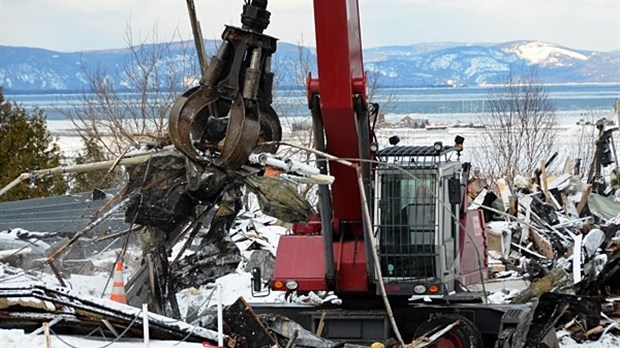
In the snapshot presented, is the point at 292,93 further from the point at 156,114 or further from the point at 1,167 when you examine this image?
the point at 1,167

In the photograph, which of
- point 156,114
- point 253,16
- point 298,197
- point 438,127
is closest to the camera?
point 253,16

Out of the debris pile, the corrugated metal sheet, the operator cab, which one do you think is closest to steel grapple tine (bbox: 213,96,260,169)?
the operator cab

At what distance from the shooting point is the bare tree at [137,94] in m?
33.9

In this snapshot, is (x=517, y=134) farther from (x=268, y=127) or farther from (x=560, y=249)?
(x=268, y=127)

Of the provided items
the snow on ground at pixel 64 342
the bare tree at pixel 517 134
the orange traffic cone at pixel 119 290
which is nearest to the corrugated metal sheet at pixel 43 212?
the orange traffic cone at pixel 119 290

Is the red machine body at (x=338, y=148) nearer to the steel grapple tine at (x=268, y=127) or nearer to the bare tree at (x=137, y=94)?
the steel grapple tine at (x=268, y=127)

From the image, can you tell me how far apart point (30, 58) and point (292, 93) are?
6008 inches

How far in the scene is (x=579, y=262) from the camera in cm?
1673

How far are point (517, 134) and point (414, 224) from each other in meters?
33.6

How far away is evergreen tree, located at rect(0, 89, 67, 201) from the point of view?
27828 mm

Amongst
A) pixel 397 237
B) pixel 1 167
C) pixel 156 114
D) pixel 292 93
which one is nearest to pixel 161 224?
pixel 397 237

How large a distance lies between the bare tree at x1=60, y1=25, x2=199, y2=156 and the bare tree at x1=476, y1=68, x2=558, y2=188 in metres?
11.1

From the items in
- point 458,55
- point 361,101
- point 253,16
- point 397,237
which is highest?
point 253,16

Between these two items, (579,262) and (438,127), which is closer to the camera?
(579,262)
